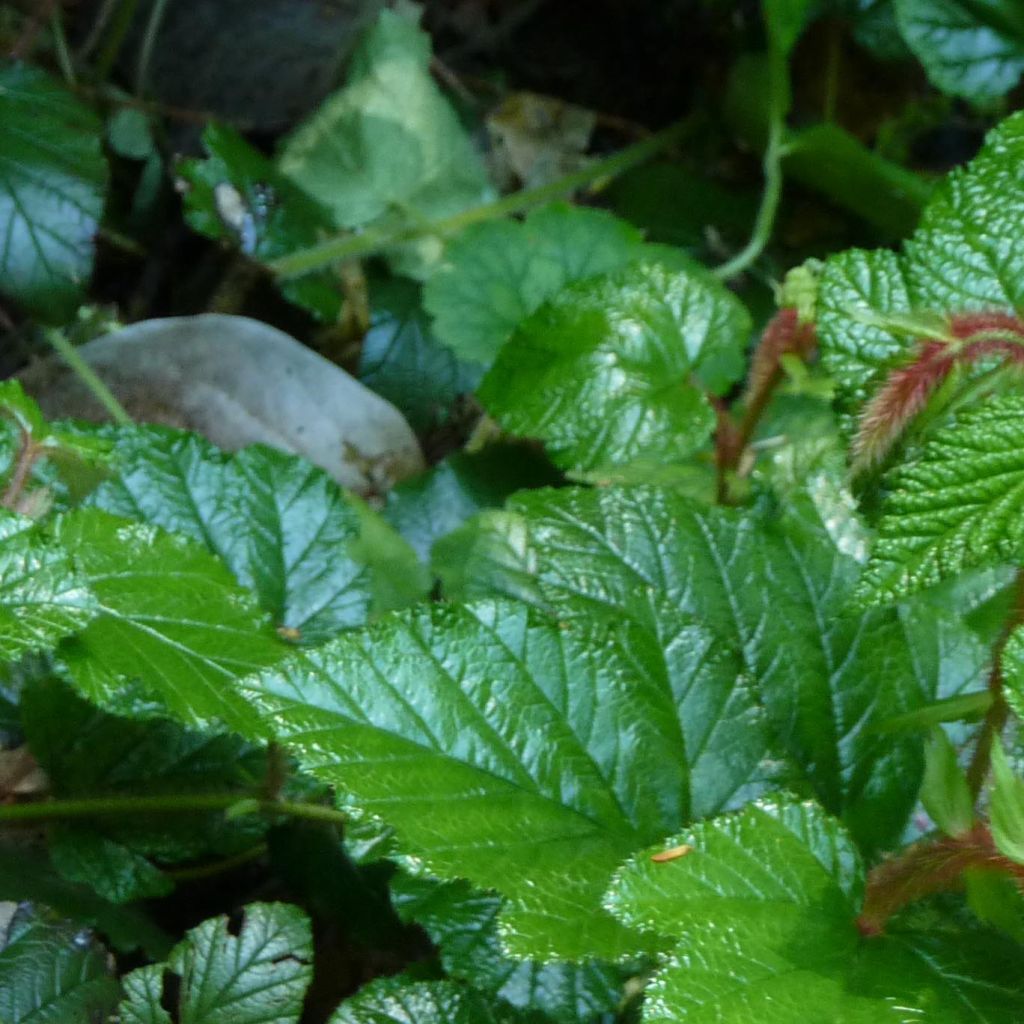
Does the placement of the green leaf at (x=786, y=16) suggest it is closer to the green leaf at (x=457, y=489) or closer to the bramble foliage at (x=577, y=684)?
the bramble foliage at (x=577, y=684)

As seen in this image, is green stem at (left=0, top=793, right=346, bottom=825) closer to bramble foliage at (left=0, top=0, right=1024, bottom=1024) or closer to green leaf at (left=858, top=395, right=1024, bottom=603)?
bramble foliage at (left=0, top=0, right=1024, bottom=1024)

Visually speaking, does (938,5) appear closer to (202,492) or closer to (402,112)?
(402,112)

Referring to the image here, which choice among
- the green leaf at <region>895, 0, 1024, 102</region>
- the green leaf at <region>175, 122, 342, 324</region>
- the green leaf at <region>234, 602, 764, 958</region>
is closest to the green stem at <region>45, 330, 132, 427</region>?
the green leaf at <region>175, 122, 342, 324</region>

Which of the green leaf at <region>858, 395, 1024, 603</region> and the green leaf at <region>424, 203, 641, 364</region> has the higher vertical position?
the green leaf at <region>424, 203, 641, 364</region>

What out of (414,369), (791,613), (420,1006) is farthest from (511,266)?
(420,1006)

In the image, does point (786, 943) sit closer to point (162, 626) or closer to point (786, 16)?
point (162, 626)
